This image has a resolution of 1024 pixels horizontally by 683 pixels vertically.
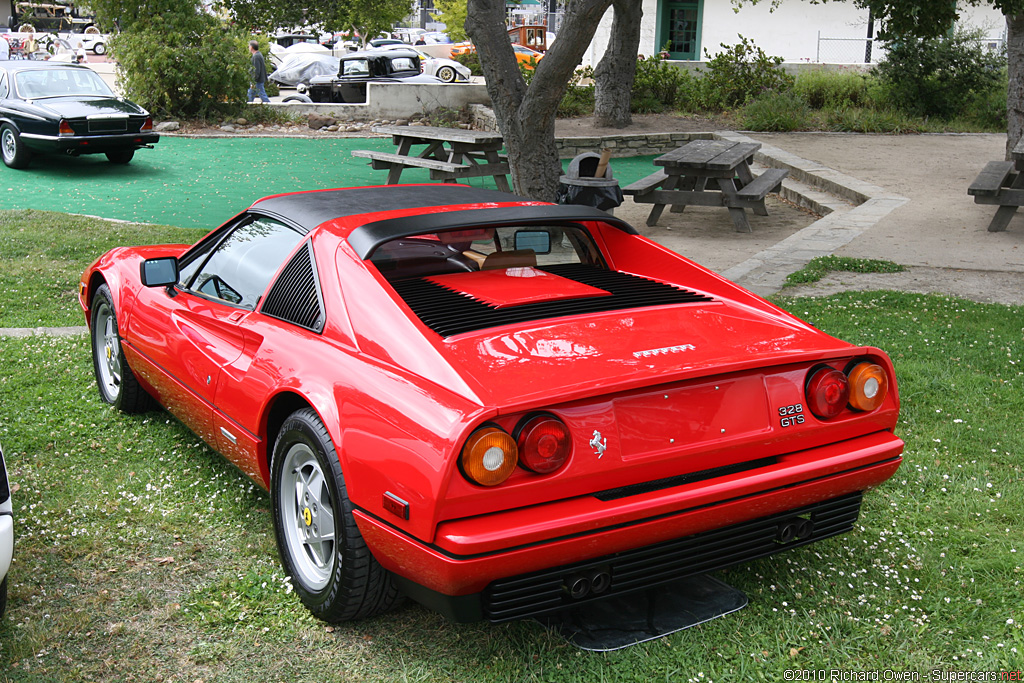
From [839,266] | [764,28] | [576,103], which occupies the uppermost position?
[764,28]

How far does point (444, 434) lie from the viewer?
2.53m

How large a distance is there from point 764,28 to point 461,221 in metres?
33.2

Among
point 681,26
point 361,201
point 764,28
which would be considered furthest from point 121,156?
point 764,28

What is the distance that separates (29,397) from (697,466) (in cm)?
407

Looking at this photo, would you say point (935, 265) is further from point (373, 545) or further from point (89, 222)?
point (89, 222)

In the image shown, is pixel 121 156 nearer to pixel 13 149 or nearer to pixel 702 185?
pixel 13 149

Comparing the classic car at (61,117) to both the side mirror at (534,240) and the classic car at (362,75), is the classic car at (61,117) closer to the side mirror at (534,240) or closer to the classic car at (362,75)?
the classic car at (362,75)

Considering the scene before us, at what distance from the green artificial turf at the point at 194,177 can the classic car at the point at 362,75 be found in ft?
20.1

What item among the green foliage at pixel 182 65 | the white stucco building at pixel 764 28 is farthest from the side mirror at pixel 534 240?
the white stucco building at pixel 764 28

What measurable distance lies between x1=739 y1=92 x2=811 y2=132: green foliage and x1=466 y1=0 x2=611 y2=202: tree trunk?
11.3 metres

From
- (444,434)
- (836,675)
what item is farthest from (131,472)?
(836,675)

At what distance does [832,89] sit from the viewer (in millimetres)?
22453

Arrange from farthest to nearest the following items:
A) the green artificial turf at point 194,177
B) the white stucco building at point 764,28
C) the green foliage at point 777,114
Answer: the white stucco building at point 764,28 → the green foliage at point 777,114 → the green artificial turf at point 194,177

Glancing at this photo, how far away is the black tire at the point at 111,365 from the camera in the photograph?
193 inches
